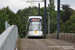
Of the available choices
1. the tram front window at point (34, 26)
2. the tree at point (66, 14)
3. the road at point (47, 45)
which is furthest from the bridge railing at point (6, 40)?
the tree at point (66, 14)

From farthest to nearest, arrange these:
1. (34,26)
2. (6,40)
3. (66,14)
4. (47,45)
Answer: (66,14)
(34,26)
(47,45)
(6,40)

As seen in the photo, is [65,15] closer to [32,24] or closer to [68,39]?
[32,24]

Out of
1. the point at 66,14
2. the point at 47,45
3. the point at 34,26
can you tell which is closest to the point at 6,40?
the point at 47,45

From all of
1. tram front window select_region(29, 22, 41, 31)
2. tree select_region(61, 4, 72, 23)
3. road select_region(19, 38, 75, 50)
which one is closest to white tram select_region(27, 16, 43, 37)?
tram front window select_region(29, 22, 41, 31)

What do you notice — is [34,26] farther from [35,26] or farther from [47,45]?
[47,45]

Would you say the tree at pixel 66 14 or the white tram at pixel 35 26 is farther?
the tree at pixel 66 14

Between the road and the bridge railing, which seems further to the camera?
the road

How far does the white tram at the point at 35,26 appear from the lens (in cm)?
4019

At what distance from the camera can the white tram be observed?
40.2m

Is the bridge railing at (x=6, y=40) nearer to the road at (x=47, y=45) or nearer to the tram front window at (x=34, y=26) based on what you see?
the road at (x=47, y=45)

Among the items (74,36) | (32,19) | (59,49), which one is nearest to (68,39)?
(74,36)

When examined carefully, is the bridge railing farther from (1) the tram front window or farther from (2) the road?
(1) the tram front window

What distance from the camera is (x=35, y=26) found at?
41.2 meters

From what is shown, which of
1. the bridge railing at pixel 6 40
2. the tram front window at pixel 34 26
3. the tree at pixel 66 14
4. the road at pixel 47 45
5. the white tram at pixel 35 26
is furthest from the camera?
the tree at pixel 66 14
